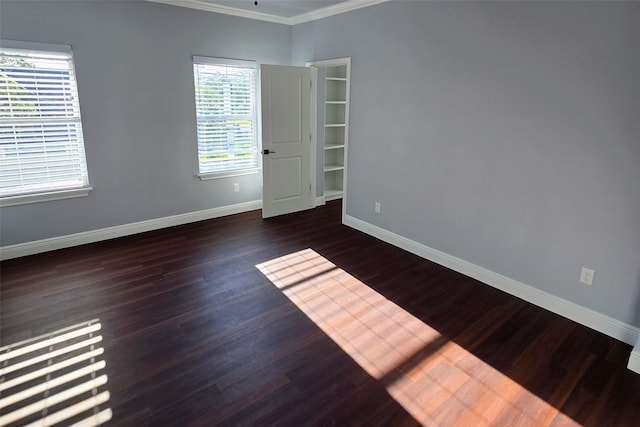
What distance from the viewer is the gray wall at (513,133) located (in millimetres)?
2445

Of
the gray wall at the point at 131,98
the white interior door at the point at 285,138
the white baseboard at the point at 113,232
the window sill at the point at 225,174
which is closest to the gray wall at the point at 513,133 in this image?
the white interior door at the point at 285,138

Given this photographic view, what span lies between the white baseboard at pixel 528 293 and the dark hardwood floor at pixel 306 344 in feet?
0.25

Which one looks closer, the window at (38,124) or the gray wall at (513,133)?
the gray wall at (513,133)

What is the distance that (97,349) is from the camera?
2.39 meters

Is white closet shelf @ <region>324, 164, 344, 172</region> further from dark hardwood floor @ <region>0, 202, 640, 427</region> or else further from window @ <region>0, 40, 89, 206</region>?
window @ <region>0, 40, 89, 206</region>

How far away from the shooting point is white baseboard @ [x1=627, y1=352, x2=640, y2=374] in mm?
2236

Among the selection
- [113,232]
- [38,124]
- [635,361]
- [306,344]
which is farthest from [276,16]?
[635,361]

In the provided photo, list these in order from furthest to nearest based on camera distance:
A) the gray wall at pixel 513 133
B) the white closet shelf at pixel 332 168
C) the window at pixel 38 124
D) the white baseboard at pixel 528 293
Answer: the white closet shelf at pixel 332 168
the window at pixel 38 124
the white baseboard at pixel 528 293
the gray wall at pixel 513 133

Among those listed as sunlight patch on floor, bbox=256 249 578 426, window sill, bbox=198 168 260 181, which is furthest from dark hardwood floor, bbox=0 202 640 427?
window sill, bbox=198 168 260 181

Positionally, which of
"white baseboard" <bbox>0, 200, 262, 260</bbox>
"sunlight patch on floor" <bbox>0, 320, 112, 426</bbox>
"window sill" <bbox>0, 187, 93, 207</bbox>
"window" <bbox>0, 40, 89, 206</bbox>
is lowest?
"sunlight patch on floor" <bbox>0, 320, 112, 426</bbox>

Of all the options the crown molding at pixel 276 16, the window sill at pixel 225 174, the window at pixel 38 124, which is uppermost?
the crown molding at pixel 276 16

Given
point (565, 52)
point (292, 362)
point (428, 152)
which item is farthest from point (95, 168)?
point (565, 52)

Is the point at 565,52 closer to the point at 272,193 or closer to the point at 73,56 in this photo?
the point at 272,193

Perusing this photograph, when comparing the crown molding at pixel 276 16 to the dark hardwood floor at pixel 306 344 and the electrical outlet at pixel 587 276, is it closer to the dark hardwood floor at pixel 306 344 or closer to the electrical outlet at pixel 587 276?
the dark hardwood floor at pixel 306 344
